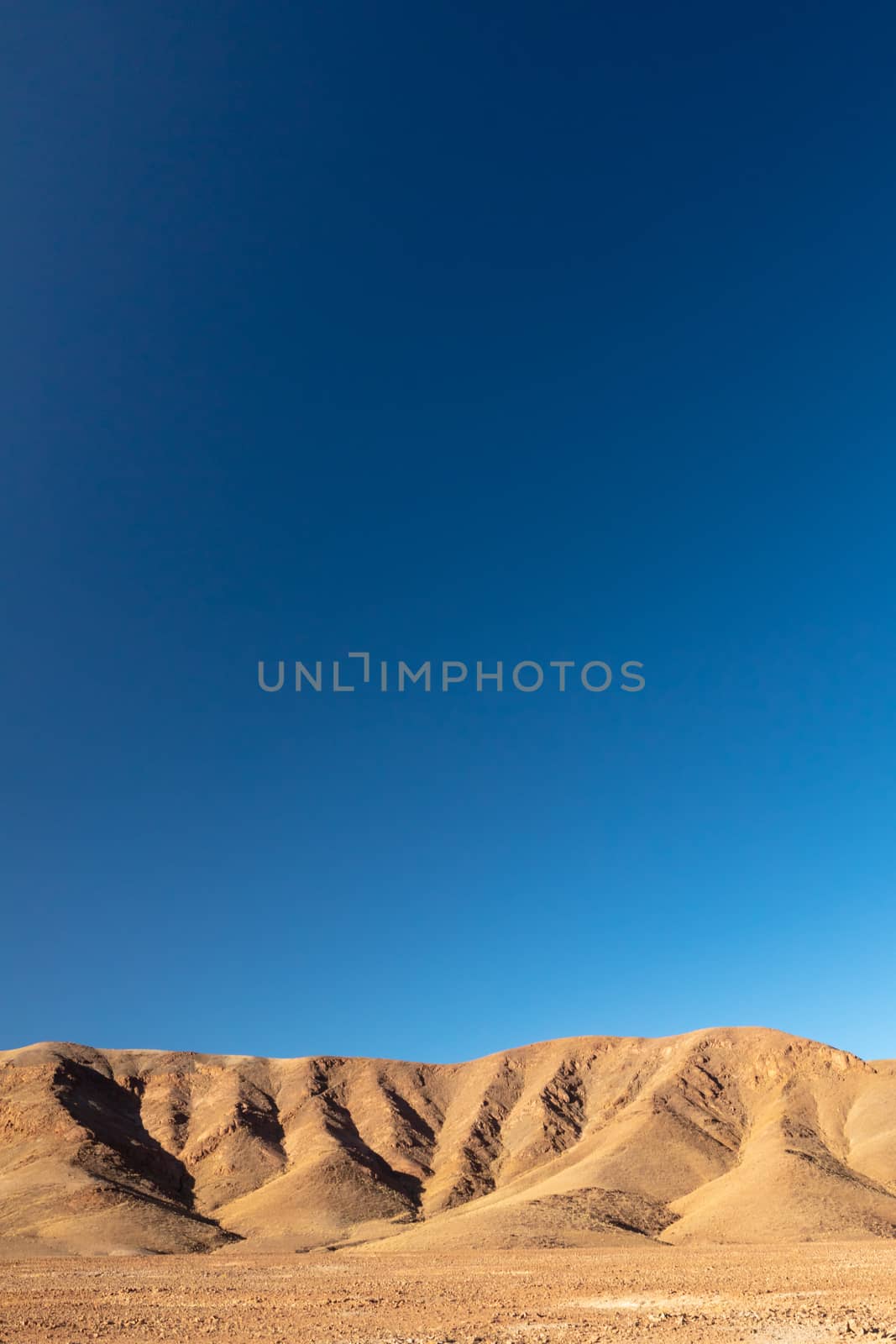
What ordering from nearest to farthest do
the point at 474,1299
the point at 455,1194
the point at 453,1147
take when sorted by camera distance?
the point at 474,1299 → the point at 455,1194 → the point at 453,1147

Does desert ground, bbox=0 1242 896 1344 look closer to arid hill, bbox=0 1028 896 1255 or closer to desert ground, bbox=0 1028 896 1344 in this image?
desert ground, bbox=0 1028 896 1344

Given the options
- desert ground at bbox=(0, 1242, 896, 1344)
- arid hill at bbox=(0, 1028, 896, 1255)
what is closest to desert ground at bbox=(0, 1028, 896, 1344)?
desert ground at bbox=(0, 1242, 896, 1344)

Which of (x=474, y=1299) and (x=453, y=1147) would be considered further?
(x=453, y=1147)

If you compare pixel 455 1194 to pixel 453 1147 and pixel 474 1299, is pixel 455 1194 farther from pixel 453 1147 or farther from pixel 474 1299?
pixel 474 1299

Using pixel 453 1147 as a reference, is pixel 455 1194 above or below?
below

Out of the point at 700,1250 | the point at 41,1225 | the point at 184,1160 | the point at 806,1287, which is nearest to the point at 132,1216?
the point at 41,1225

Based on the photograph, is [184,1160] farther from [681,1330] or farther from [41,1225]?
[681,1330]

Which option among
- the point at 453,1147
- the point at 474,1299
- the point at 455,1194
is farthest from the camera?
the point at 453,1147

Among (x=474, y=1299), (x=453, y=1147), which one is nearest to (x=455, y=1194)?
(x=453, y=1147)
